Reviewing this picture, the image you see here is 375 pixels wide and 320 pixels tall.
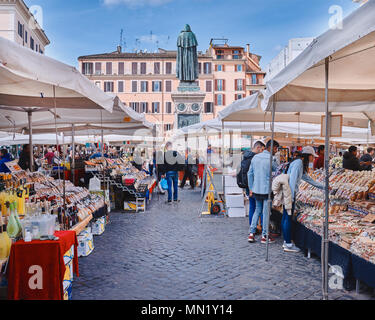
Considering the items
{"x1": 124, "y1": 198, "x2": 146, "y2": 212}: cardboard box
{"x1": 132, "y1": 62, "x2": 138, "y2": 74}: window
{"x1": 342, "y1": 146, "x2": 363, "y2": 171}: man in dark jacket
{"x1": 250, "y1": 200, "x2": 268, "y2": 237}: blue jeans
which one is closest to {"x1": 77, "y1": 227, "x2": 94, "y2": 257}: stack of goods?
{"x1": 250, "y1": 200, "x2": 268, "y2": 237}: blue jeans

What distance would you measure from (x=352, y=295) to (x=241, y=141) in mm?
17283

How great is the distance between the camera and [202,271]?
460cm

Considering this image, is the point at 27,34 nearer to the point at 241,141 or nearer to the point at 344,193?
the point at 241,141

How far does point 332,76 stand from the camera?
4707 millimetres

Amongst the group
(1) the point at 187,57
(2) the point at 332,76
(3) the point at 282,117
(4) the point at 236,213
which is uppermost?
(1) the point at 187,57

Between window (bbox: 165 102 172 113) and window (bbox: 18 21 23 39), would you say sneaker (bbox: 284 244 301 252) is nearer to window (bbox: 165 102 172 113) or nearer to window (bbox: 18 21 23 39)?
window (bbox: 18 21 23 39)

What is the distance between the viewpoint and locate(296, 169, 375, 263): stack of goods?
4.00 metres

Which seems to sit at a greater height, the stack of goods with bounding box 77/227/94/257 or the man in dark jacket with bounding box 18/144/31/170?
the man in dark jacket with bounding box 18/144/31/170

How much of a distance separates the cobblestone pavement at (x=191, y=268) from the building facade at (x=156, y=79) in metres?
44.8

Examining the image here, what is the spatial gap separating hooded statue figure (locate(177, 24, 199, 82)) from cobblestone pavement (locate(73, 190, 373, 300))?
16.2 metres

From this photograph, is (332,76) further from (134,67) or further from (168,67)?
(134,67)

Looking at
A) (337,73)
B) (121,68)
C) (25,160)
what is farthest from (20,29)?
(337,73)

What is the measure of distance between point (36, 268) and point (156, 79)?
165ft
